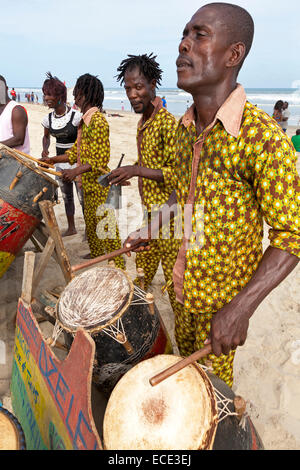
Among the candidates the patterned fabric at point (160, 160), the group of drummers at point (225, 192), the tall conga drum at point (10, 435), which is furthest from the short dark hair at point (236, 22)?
the tall conga drum at point (10, 435)

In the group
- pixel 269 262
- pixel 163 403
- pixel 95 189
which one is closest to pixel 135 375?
pixel 163 403

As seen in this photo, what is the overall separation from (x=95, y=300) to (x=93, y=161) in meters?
2.01

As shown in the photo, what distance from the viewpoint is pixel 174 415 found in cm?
118

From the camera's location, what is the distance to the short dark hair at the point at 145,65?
2.69 m

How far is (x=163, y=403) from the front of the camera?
1.21 m

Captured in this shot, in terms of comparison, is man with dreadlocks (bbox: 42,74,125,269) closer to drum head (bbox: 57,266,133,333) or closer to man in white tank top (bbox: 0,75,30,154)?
man in white tank top (bbox: 0,75,30,154)

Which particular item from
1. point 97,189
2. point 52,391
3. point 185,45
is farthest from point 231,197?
point 97,189

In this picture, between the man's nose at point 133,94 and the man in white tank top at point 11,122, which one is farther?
the man in white tank top at point 11,122

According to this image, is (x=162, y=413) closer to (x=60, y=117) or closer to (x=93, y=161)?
(x=93, y=161)

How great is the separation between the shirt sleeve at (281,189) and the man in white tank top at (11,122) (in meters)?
2.84

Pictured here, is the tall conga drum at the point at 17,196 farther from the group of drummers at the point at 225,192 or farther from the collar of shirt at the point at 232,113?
the collar of shirt at the point at 232,113

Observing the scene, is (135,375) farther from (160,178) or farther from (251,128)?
(160,178)
